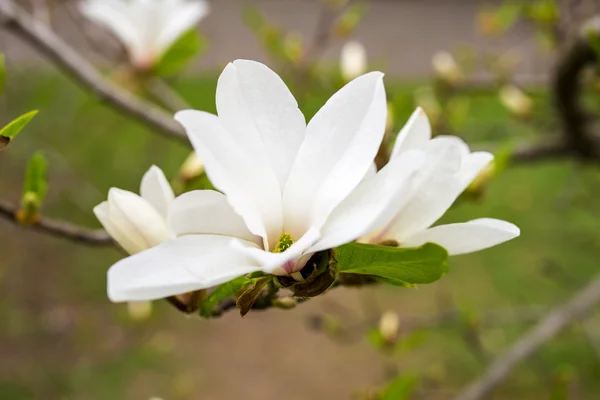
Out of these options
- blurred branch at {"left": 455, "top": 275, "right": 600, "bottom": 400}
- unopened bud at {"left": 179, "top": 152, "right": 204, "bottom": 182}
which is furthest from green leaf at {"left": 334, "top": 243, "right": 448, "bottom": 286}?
blurred branch at {"left": 455, "top": 275, "right": 600, "bottom": 400}

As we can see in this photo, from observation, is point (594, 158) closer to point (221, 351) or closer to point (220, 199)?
point (220, 199)

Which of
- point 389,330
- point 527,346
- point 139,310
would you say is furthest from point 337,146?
point 139,310

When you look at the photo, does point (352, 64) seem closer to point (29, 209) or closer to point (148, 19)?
point (148, 19)

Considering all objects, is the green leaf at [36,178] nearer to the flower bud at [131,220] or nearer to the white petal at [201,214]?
the flower bud at [131,220]

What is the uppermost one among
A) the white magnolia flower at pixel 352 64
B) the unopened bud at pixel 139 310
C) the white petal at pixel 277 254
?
the white petal at pixel 277 254

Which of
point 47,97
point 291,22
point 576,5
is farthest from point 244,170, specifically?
point 291,22

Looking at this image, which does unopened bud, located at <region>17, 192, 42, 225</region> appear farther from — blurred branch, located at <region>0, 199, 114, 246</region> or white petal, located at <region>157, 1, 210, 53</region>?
white petal, located at <region>157, 1, 210, 53</region>

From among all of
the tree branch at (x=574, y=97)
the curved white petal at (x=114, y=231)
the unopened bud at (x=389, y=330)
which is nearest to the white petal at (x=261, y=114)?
the curved white petal at (x=114, y=231)
